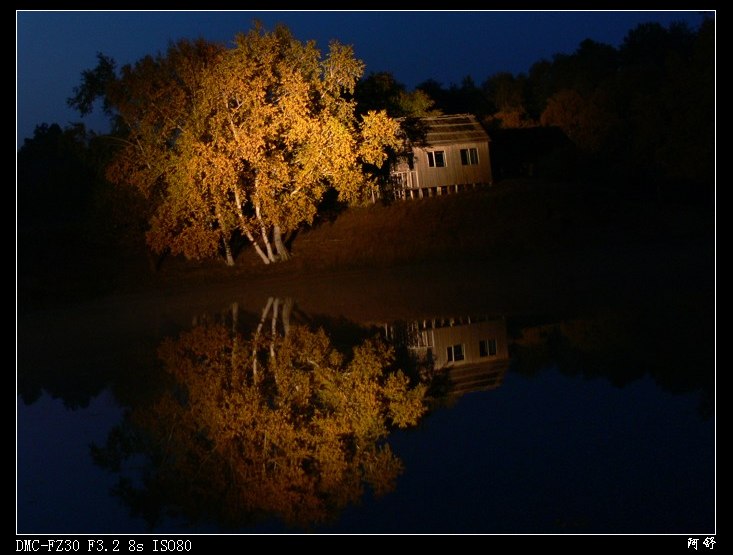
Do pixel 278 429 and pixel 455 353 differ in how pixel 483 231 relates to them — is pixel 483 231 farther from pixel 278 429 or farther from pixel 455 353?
pixel 278 429

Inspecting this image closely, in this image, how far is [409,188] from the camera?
145 feet

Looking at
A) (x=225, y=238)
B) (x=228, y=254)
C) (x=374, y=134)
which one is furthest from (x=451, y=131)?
(x=225, y=238)

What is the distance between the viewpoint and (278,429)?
32.3 ft

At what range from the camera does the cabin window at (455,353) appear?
44.2 ft

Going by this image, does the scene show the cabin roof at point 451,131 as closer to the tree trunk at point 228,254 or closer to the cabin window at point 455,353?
the tree trunk at point 228,254

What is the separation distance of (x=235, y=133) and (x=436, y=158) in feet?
50.3

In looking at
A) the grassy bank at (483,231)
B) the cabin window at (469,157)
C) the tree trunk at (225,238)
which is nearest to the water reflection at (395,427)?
the grassy bank at (483,231)

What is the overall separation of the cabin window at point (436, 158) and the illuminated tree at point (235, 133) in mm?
10988

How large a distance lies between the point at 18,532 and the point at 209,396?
4.46 metres

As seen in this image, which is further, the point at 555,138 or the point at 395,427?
the point at 555,138

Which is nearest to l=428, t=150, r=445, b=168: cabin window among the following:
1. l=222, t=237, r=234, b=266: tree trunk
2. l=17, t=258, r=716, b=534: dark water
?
l=222, t=237, r=234, b=266: tree trunk

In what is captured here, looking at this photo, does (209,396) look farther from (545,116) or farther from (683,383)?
(545,116)

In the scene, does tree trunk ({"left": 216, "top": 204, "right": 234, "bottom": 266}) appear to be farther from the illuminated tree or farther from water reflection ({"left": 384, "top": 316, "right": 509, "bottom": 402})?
water reflection ({"left": 384, "top": 316, "right": 509, "bottom": 402})

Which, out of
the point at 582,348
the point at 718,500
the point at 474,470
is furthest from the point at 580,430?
the point at 582,348
